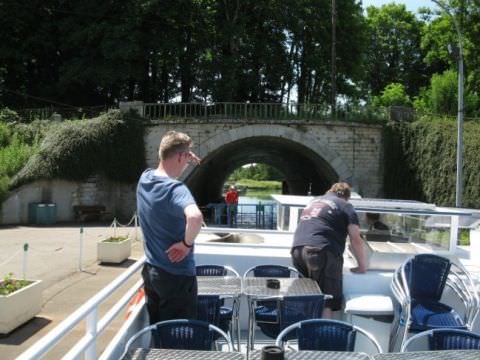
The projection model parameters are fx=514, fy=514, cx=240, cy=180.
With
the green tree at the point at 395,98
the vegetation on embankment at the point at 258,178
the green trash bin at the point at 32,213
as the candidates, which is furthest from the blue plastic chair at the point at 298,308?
the vegetation on embankment at the point at 258,178

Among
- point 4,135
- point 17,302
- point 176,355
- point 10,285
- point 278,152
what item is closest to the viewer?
point 176,355

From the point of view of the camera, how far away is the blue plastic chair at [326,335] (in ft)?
10.2

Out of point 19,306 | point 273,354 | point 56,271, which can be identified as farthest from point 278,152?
point 273,354

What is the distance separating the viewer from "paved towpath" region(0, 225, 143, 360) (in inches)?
261

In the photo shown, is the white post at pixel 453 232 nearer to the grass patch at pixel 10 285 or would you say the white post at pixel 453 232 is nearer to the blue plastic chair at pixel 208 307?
the blue plastic chair at pixel 208 307

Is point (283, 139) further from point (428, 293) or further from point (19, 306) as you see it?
point (428, 293)

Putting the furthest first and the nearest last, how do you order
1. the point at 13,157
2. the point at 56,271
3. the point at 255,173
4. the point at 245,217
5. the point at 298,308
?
1. the point at 255,173
2. the point at 245,217
3. the point at 13,157
4. the point at 56,271
5. the point at 298,308

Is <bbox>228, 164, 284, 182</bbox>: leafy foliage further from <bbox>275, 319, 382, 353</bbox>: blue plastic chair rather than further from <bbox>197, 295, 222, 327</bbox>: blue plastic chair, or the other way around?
<bbox>275, 319, 382, 353</bbox>: blue plastic chair

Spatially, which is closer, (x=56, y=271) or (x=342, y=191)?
(x=342, y=191)

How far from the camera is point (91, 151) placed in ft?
68.3

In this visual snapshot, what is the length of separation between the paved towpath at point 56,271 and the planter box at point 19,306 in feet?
0.38

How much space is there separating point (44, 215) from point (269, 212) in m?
8.75

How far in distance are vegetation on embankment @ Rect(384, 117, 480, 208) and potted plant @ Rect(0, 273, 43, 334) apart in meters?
14.1

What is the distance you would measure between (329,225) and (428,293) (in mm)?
1043
